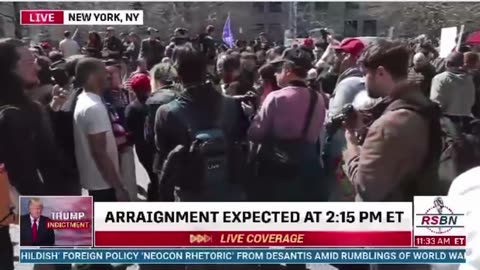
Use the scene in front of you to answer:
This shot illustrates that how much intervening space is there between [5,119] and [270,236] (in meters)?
1.26

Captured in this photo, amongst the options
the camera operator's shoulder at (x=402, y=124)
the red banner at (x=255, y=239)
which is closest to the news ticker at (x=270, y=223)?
the red banner at (x=255, y=239)

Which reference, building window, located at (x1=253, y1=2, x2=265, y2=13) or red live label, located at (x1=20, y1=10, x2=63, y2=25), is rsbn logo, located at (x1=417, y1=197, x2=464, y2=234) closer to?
building window, located at (x1=253, y1=2, x2=265, y2=13)

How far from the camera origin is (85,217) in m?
3.28

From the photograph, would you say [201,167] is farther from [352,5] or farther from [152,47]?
[352,5]

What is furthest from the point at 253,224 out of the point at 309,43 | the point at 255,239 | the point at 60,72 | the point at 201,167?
the point at 60,72

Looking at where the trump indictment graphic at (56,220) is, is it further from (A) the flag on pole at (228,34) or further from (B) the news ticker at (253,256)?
(A) the flag on pole at (228,34)

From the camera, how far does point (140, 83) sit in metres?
3.25

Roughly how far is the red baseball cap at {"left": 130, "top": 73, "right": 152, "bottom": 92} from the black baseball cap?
0.55 meters

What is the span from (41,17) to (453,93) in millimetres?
1791

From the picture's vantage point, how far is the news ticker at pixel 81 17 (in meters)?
3.15

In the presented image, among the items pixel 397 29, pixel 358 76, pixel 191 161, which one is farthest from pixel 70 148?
pixel 397 29

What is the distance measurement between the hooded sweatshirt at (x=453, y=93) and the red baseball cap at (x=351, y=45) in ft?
1.15

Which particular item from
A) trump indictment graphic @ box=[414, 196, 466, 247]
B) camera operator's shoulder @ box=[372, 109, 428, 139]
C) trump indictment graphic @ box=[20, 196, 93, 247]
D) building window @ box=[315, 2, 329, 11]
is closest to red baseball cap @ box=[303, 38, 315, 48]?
building window @ box=[315, 2, 329, 11]

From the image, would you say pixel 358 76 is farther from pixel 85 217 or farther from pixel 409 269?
pixel 85 217
